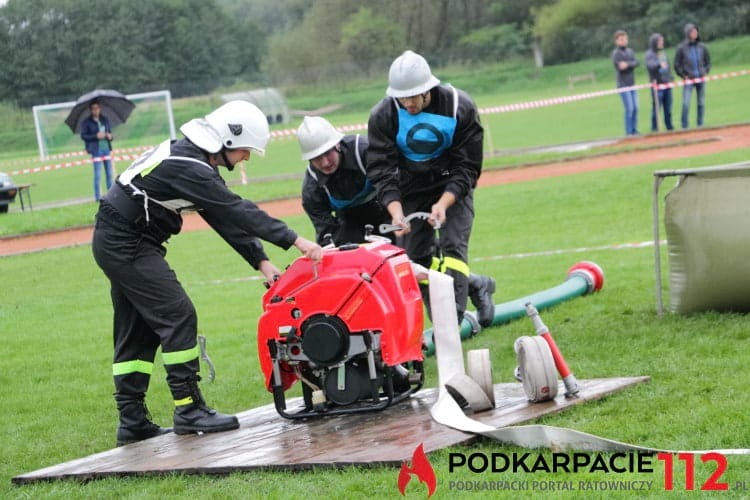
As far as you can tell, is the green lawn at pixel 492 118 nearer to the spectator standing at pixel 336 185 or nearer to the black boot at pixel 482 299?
the black boot at pixel 482 299

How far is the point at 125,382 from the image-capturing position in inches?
282

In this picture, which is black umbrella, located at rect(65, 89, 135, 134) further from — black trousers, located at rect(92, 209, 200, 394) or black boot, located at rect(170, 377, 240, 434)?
black boot, located at rect(170, 377, 240, 434)

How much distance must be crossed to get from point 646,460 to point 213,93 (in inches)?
2461

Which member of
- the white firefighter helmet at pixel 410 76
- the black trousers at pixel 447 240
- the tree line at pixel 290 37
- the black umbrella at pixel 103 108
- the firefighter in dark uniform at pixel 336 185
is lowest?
the black trousers at pixel 447 240

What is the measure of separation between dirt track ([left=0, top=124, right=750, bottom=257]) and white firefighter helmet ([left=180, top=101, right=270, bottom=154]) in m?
13.7

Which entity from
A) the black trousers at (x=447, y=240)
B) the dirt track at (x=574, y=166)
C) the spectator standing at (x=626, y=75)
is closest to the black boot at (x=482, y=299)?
Answer: the black trousers at (x=447, y=240)

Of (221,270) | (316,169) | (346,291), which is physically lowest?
(221,270)

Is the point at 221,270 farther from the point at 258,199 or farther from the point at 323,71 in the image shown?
the point at 323,71

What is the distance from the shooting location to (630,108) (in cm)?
2677

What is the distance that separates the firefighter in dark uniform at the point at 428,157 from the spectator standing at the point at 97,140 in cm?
1787

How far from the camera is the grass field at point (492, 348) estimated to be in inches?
220

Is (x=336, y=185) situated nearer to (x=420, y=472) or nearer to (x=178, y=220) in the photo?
(x=178, y=220)

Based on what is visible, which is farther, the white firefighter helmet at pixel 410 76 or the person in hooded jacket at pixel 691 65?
the person in hooded jacket at pixel 691 65

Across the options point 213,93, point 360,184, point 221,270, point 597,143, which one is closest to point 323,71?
point 213,93
